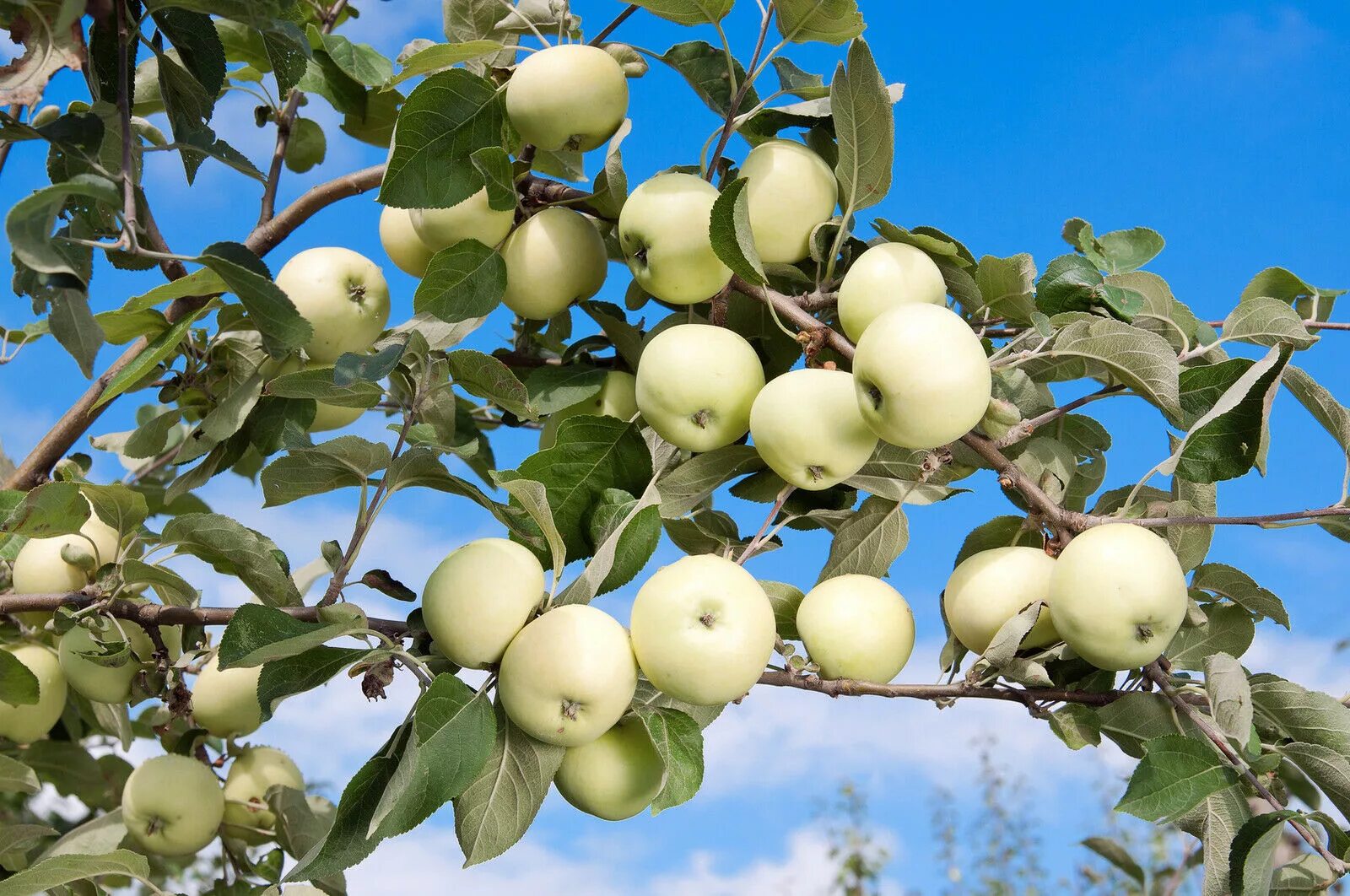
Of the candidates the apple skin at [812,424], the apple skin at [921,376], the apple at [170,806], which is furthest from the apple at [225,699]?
the apple skin at [921,376]

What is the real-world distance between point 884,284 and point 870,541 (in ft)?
1.27

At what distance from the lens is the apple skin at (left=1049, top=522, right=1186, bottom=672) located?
1.34 meters

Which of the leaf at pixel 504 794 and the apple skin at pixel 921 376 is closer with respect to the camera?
the apple skin at pixel 921 376

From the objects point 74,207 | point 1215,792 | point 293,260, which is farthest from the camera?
point 293,260

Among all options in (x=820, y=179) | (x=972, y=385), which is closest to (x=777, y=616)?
(x=972, y=385)

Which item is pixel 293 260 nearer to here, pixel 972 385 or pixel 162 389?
pixel 162 389

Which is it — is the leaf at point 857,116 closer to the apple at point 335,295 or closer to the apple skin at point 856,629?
the apple skin at point 856,629

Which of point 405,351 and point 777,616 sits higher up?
point 405,351

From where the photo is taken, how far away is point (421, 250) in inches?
76.8

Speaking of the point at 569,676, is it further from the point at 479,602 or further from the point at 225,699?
the point at 225,699

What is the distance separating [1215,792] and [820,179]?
3.15ft

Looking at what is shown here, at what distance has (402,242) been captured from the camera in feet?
6.41

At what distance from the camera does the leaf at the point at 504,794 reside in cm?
135

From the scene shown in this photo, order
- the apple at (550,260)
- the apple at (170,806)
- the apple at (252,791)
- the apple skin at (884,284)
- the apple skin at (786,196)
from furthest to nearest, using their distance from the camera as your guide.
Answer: the apple at (252,791), the apple at (170,806), the apple at (550,260), the apple skin at (786,196), the apple skin at (884,284)
